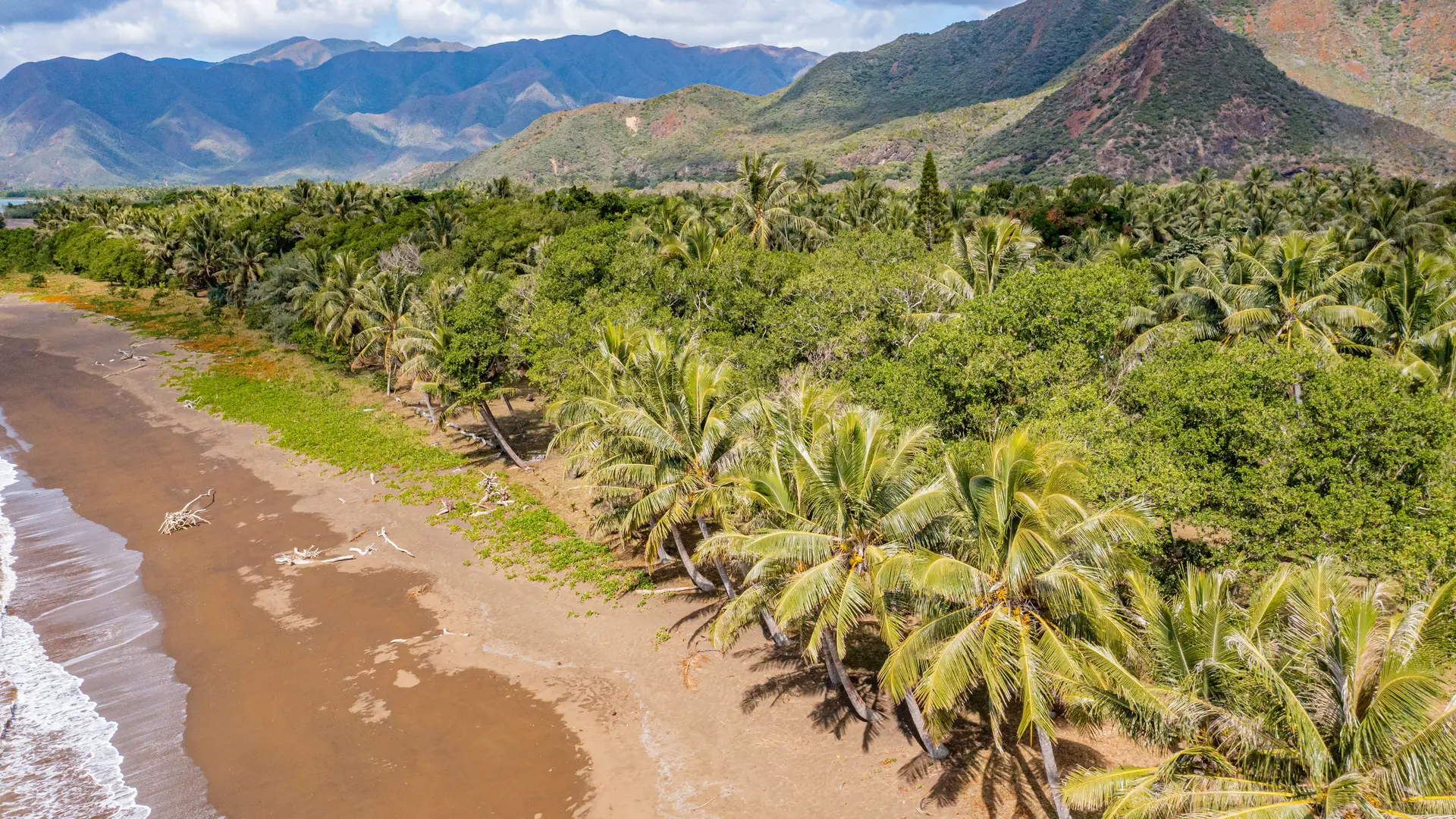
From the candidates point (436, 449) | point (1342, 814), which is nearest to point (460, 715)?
point (1342, 814)

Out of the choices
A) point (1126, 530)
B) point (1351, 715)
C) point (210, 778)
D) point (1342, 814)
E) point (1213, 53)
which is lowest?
point (210, 778)

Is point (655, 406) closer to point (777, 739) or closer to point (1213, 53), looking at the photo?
point (777, 739)

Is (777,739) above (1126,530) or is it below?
below

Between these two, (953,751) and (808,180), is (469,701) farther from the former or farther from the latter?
(808,180)

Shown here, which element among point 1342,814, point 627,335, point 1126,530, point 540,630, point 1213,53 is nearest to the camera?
point 1342,814

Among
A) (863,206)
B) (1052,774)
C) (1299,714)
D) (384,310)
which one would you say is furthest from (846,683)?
(863,206)

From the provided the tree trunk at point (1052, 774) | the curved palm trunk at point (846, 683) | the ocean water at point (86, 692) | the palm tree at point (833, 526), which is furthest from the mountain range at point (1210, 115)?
the tree trunk at point (1052, 774)

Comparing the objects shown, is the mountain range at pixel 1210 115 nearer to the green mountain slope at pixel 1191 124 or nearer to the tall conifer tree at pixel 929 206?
the green mountain slope at pixel 1191 124
